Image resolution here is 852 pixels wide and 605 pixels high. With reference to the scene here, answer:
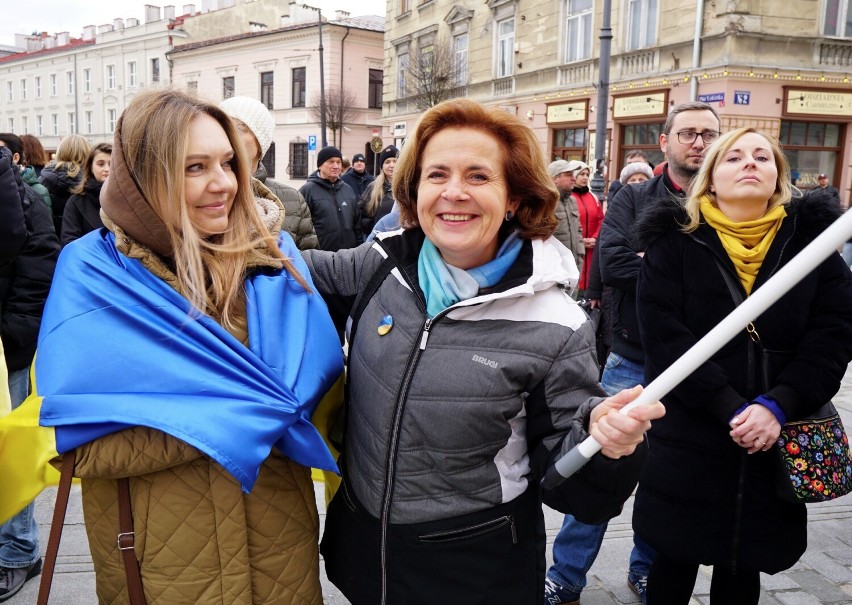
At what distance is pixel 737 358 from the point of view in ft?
7.87

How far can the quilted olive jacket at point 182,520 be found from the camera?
5.32 ft

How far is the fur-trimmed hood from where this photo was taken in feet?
7.73

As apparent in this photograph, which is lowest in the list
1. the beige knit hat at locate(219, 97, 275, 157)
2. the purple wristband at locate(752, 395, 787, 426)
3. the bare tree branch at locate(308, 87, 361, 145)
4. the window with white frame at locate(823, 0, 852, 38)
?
the purple wristband at locate(752, 395, 787, 426)

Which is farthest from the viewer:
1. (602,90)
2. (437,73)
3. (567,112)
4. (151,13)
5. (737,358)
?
(151,13)

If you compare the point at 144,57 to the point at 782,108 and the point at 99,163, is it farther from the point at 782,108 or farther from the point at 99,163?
the point at 99,163

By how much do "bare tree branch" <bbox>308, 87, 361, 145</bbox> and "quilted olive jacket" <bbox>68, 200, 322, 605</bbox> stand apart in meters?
30.7

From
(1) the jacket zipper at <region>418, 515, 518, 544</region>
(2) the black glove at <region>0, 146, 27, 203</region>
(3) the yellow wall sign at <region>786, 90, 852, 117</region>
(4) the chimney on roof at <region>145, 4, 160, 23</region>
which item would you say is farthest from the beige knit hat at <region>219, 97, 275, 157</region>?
(4) the chimney on roof at <region>145, 4, 160, 23</region>

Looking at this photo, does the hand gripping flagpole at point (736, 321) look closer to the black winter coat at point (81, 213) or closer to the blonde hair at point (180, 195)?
the blonde hair at point (180, 195)

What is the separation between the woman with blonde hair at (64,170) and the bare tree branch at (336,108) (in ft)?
86.8

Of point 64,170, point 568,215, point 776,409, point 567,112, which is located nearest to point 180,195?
point 776,409

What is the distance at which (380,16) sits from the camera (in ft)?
129

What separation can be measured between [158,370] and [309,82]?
34526 mm

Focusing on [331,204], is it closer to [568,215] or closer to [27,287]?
[568,215]

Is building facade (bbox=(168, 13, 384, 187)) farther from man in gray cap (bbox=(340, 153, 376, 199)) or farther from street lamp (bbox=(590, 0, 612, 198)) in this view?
man in gray cap (bbox=(340, 153, 376, 199))
